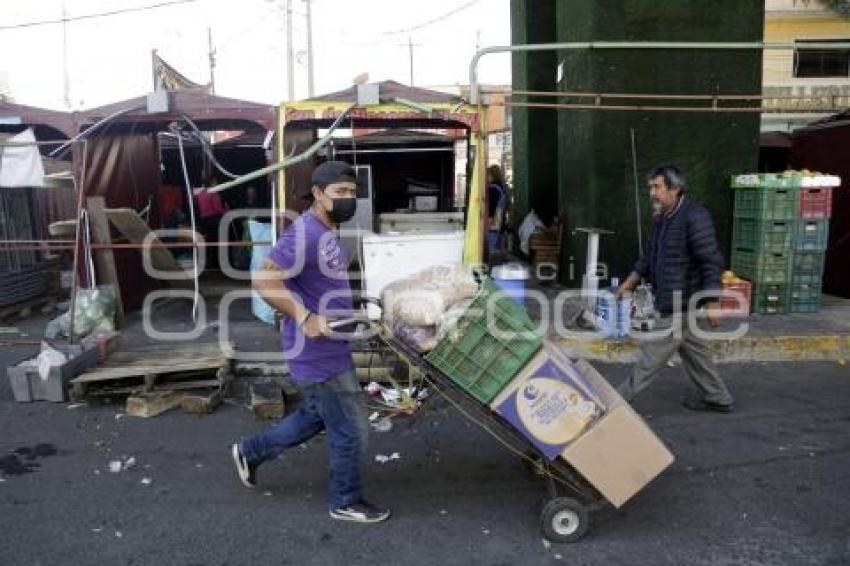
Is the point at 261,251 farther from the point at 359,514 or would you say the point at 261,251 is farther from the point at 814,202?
the point at 814,202

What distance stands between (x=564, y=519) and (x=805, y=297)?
5.78m

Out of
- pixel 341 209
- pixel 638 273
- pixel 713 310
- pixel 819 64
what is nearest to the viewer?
pixel 341 209

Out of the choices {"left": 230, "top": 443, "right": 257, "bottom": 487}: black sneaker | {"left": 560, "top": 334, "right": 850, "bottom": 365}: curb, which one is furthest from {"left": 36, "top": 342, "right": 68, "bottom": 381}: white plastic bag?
{"left": 560, "top": 334, "right": 850, "bottom": 365}: curb

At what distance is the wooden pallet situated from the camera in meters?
5.82

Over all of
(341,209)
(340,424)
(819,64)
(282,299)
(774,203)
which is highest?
(819,64)

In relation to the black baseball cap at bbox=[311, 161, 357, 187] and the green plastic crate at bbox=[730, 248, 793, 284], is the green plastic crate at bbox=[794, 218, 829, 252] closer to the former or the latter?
the green plastic crate at bbox=[730, 248, 793, 284]

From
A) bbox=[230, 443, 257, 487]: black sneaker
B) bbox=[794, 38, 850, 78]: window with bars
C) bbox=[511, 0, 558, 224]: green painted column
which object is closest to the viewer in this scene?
bbox=[230, 443, 257, 487]: black sneaker

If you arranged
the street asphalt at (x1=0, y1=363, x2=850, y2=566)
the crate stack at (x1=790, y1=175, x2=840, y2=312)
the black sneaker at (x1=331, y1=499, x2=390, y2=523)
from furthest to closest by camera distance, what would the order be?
the crate stack at (x1=790, y1=175, x2=840, y2=312) → the black sneaker at (x1=331, y1=499, x2=390, y2=523) → the street asphalt at (x1=0, y1=363, x2=850, y2=566)

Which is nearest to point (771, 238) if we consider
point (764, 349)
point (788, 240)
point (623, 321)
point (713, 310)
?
point (788, 240)

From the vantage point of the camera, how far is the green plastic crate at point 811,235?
771cm

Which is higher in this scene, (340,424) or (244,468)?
(340,424)

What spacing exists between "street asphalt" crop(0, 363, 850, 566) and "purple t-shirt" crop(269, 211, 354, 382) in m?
0.90

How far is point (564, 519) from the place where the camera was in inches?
139

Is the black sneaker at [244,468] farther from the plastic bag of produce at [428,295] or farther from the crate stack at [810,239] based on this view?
the crate stack at [810,239]
